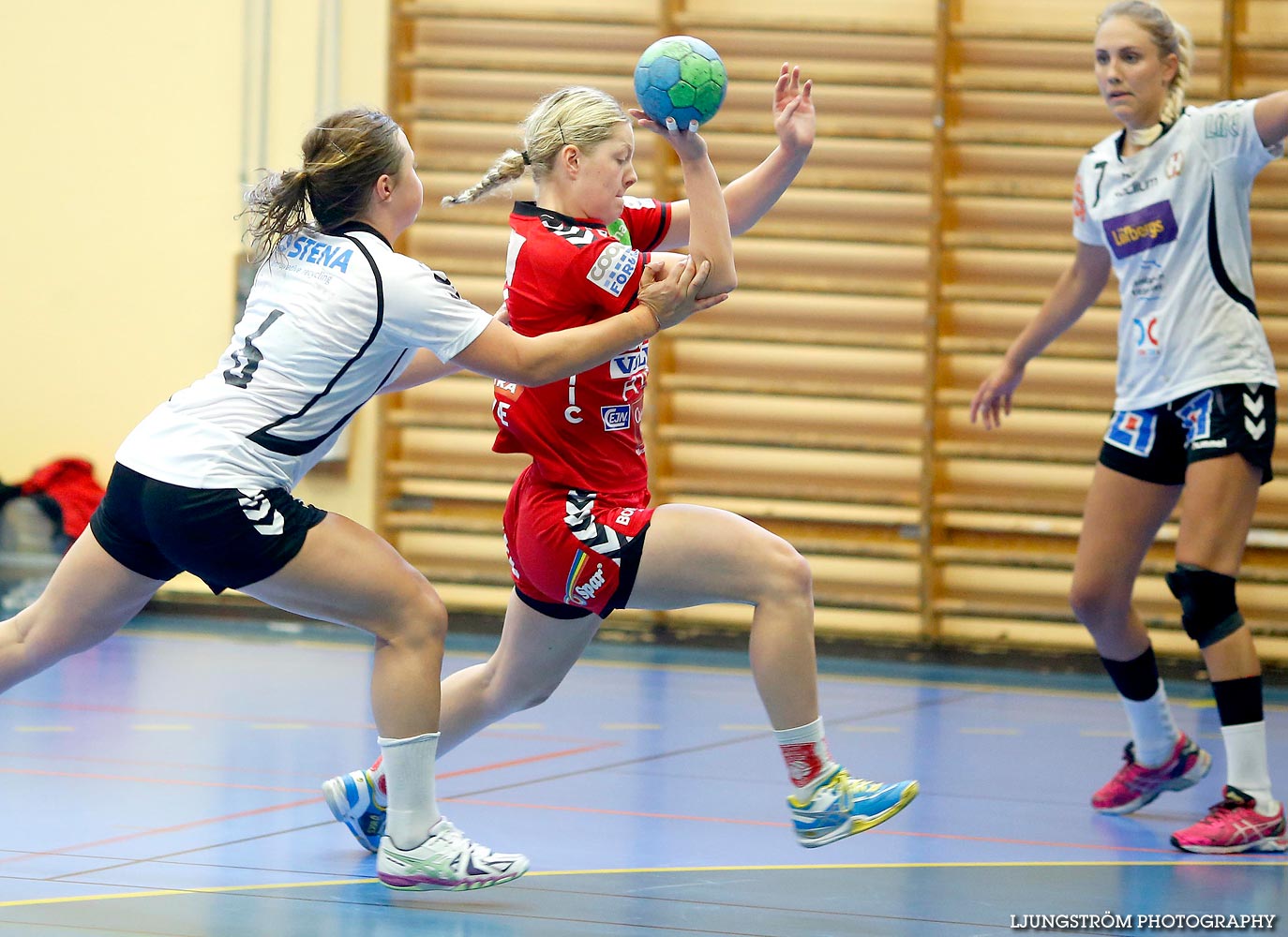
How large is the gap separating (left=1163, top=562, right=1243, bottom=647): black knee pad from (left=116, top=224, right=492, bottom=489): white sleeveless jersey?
1908 mm

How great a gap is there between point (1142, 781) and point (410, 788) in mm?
2058

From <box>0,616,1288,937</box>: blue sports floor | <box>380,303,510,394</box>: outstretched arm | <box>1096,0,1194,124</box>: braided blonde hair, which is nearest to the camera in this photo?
<box>0,616,1288,937</box>: blue sports floor

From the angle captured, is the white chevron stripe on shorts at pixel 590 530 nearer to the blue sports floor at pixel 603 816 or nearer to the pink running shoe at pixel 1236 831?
the blue sports floor at pixel 603 816

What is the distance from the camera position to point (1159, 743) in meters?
4.29

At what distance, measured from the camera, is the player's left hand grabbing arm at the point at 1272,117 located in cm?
405

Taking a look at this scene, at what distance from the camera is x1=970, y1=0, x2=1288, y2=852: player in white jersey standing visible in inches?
157

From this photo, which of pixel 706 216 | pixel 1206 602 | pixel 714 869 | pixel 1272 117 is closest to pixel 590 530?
pixel 706 216

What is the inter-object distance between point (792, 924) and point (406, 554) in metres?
5.78

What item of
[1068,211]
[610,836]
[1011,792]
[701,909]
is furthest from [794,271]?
A: [701,909]

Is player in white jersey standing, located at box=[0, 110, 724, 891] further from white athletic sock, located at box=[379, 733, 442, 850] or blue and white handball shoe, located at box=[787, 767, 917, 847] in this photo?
blue and white handball shoe, located at box=[787, 767, 917, 847]

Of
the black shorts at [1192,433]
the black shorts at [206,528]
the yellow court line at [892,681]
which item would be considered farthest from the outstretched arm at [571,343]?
the yellow court line at [892,681]

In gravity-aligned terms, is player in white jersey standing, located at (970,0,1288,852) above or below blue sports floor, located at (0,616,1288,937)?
above

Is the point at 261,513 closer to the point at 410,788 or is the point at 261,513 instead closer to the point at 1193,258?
the point at 410,788

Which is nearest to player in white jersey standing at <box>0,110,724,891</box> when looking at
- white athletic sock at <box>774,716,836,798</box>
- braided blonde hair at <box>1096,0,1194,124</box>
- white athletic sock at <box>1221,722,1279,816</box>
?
white athletic sock at <box>774,716,836,798</box>
